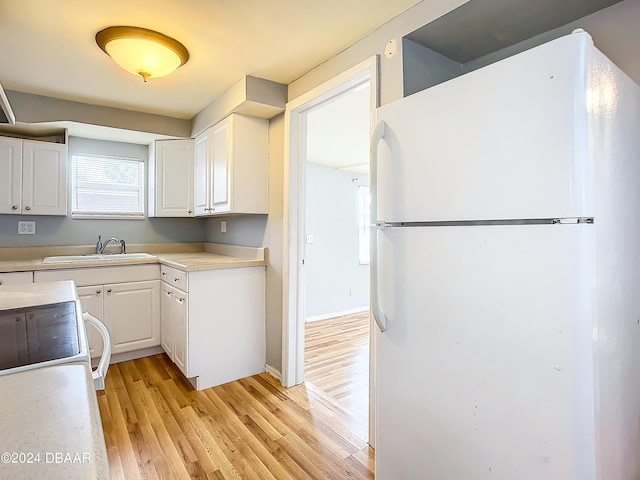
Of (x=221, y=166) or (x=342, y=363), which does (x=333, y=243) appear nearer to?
(x=342, y=363)

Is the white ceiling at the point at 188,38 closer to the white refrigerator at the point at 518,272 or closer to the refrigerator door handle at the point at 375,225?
the refrigerator door handle at the point at 375,225

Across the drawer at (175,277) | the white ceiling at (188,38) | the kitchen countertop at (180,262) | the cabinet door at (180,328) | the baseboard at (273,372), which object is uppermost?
the white ceiling at (188,38)

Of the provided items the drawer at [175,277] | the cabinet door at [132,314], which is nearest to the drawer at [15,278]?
the cabinet door at [132,314]

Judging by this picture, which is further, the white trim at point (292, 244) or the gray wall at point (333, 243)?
the gray wall at point (333, 243)

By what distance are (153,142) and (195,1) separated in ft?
6.79

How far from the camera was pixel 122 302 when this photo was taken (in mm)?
2838

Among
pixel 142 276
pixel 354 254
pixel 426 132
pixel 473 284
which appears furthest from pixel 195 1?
pixel 354 254

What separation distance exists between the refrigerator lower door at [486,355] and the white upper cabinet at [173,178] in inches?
104

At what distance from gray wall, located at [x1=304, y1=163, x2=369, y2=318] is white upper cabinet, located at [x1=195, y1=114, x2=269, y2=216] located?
69.1 inches

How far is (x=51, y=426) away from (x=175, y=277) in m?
2.26

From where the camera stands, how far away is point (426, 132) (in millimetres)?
1133

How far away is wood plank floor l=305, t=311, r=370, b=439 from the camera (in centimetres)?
228

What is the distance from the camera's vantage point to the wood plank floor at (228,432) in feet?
5.47

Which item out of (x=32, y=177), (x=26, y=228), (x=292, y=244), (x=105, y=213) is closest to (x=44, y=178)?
(x=32, y=177)
